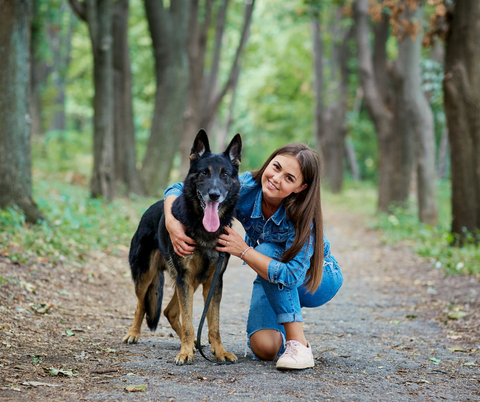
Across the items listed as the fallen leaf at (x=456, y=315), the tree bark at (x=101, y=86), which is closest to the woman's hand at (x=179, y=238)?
the fallen leaf at (x=456, y=315)

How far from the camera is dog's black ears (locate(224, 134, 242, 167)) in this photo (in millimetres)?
4191

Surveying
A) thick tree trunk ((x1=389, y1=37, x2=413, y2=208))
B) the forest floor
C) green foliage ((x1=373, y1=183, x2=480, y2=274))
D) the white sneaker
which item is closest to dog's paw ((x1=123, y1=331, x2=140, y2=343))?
the forest floor

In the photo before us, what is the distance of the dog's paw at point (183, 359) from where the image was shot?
3783 mm

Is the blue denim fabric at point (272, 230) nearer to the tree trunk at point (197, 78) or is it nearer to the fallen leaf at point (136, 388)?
the fallen leaf at point (136, 388)

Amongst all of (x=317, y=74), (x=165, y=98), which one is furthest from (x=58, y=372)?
(x=317, y=74)

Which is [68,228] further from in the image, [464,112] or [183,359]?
[464,112]

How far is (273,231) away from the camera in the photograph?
416cm

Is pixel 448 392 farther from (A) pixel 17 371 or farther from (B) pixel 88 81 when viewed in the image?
(B) pixel 88 81

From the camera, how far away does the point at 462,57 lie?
922 centimetres

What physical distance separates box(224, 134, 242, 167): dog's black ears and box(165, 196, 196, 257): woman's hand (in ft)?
2.27

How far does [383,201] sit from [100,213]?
1003 centimetres

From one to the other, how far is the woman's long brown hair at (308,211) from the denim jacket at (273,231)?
0.18 ft

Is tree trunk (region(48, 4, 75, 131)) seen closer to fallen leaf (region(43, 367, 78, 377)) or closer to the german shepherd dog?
the german shepherd dog

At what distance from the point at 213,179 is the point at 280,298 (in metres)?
1.05
